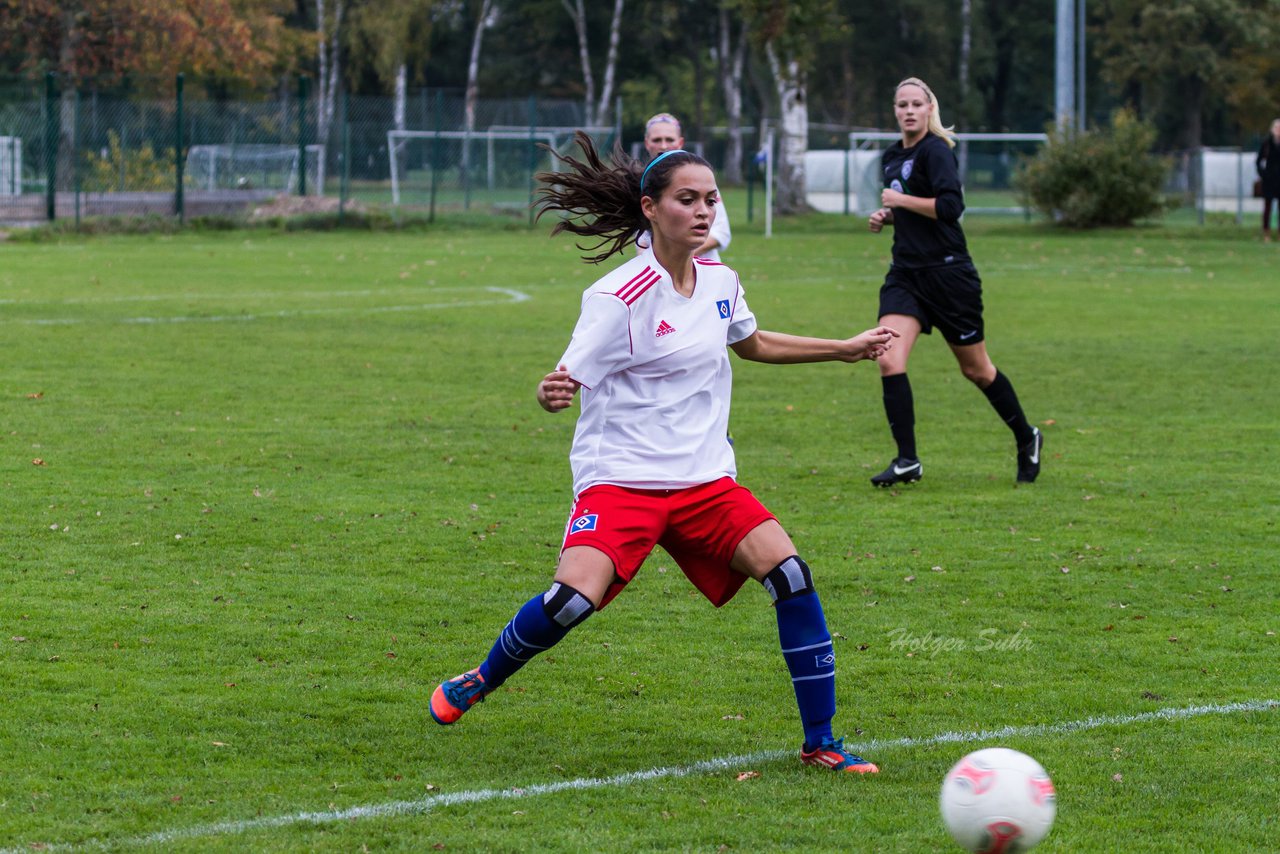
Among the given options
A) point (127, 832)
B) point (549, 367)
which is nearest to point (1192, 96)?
Result: point (549, 367)

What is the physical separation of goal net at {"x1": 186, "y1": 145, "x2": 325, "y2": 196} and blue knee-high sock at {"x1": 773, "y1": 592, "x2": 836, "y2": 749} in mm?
29494

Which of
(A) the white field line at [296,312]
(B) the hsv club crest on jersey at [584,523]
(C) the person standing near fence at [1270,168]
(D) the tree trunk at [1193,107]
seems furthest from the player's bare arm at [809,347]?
(D) the tree trunk at [1193,107]

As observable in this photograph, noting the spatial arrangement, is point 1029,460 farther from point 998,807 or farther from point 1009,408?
point 998,807

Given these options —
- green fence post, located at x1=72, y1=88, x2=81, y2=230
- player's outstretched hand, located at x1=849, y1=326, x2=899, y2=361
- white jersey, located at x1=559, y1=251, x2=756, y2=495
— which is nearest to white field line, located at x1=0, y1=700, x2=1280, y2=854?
white jersey, located at x1=559, y1=251, x2=756, y2=495

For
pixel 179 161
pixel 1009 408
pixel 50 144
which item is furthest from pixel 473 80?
pixel 1009 408

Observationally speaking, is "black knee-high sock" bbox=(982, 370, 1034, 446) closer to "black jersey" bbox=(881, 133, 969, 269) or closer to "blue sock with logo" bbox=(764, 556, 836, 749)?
"black jersey" bbox=(881, 133, 969, 269)

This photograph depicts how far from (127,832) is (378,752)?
0.84 metres

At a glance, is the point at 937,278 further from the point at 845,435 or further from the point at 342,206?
the point at 342,206

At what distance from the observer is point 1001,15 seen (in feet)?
243

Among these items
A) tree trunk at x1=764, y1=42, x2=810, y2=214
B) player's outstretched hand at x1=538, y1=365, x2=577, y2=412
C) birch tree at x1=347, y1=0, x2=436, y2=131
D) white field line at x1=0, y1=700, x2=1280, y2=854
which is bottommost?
white field line at x1=0, y1=700, x2=1280, y2=854

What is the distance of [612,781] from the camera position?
4520 mm

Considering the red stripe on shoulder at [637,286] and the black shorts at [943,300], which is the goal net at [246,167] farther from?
the red stripe on shoulder at [637,286]

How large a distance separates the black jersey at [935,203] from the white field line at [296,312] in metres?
9.05

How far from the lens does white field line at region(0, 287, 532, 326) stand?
16.0m
